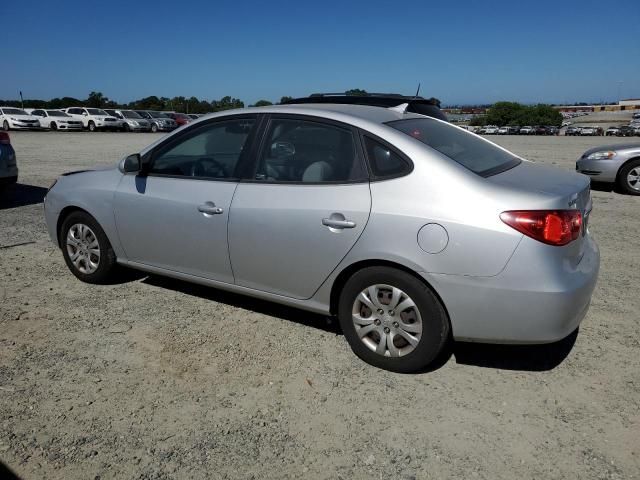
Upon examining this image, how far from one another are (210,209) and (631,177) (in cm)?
882

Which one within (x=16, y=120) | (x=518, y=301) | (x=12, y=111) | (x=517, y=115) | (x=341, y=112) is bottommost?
(x=517, y=115)

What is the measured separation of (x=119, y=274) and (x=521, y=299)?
363 cm

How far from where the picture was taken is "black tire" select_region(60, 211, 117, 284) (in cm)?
466

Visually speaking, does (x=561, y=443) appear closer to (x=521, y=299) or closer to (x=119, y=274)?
(x=521, y=299)

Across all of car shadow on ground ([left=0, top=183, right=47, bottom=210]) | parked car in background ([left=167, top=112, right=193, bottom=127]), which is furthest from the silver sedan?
parked car in background ([left=167, top=112, right=193, bottom=127])

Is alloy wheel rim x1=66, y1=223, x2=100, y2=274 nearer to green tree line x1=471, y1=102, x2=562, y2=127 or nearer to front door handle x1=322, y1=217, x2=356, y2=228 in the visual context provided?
front door handle x1=322, y1=217, x2=356, y2=228

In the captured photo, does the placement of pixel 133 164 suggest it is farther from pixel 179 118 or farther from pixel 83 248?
pixel 179 118

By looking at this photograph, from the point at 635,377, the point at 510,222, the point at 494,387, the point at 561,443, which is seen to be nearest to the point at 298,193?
the point at 510,222

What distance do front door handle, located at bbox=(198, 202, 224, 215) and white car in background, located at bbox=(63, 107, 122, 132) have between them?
117ft

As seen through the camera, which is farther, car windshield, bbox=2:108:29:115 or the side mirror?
car windshield, bbox=2:108:29:115

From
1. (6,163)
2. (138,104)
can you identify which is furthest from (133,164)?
(138,104)

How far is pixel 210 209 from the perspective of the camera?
3.86 meters

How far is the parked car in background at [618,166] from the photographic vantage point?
9734 millimetres

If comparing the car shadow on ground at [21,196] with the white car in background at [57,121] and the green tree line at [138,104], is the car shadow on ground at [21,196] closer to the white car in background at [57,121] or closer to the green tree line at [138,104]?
the white car in background at [57,121]
